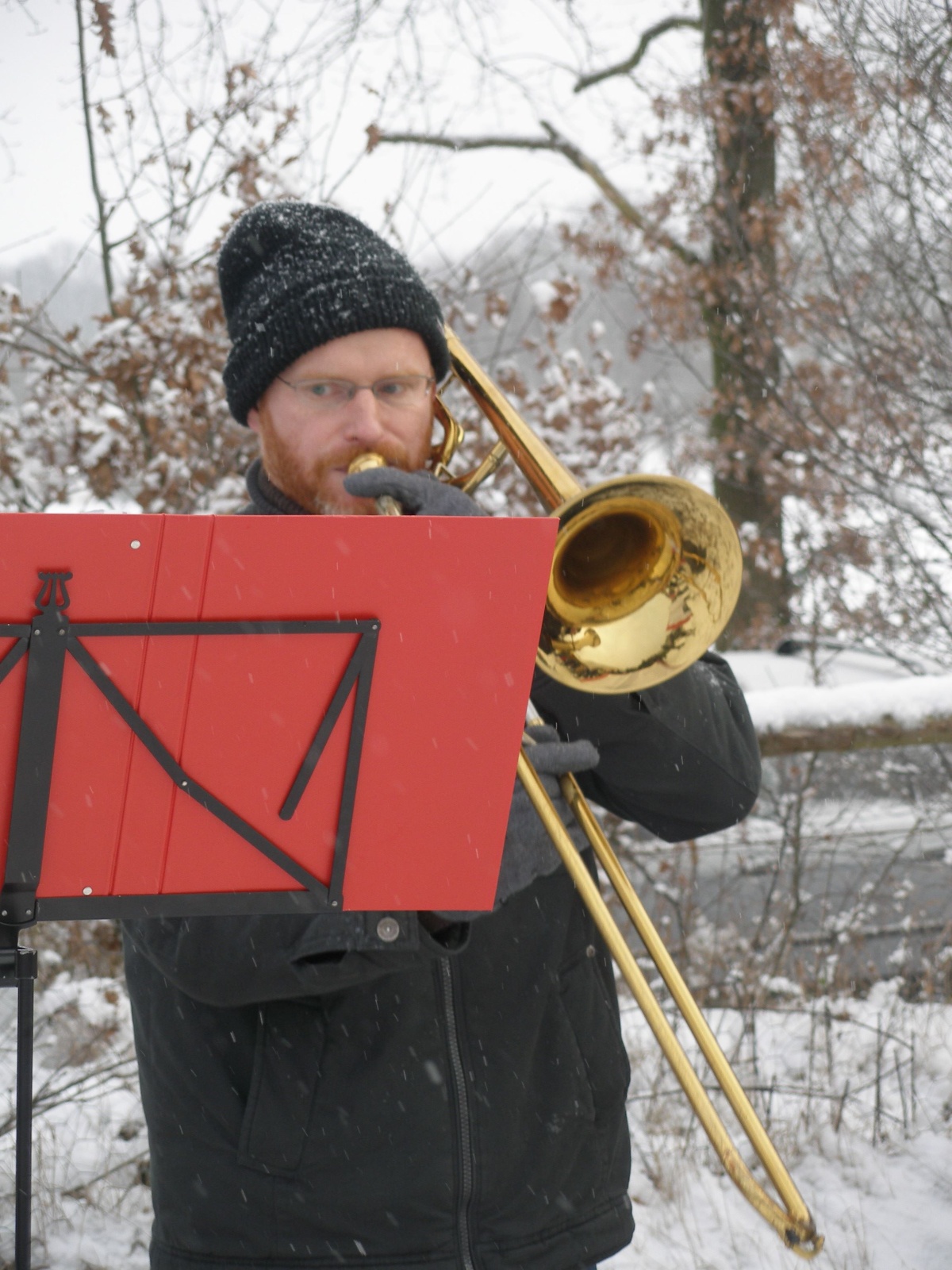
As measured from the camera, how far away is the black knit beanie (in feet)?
6.50

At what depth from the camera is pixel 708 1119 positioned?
5.16 ft

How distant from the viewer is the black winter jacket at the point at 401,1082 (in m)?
1.43

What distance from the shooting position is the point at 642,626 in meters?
1.59

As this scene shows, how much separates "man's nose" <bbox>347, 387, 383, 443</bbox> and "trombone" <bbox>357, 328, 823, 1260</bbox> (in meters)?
0.32

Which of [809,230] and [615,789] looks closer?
[615,789]

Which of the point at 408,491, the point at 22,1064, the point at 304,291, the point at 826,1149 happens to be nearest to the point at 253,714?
the point at 22,1064

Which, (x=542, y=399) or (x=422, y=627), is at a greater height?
(x=542, y=399)

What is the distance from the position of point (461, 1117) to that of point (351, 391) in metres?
1.25

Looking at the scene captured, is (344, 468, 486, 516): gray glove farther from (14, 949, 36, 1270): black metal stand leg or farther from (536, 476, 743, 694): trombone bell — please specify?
(14, 949, 36, 1270): black metal stand leg

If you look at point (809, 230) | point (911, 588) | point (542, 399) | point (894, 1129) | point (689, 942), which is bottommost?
point (894, 1129)

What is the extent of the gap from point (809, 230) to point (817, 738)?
2659 mm

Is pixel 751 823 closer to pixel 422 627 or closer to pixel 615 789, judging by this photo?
pixel 615 789

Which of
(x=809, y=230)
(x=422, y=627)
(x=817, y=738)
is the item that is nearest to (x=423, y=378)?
(x=422, y=627)

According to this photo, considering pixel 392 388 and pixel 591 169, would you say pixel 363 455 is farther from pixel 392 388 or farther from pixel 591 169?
pixel 591 169
